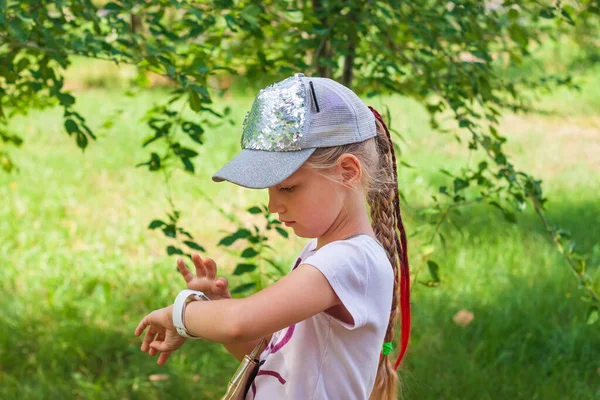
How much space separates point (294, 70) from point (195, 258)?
110 cm

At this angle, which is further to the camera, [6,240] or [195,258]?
[6,240]

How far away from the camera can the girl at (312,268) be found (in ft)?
4.24

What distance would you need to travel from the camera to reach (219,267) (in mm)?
4281

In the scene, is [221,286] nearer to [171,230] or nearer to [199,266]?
[199,266]

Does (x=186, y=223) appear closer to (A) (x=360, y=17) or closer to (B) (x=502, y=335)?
(B) (x=502, y=335)

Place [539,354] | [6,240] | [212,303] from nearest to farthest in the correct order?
[212,303] < [539,354] < [6,240]

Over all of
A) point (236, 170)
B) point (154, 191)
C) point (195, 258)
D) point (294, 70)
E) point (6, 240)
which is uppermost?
point (236, 170)

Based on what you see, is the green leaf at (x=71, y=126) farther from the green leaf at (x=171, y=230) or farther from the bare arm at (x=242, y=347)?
the bare arm at (x=242, y=347)

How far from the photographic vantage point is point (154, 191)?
5414mm

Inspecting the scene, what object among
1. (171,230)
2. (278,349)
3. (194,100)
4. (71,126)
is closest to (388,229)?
(278,349)

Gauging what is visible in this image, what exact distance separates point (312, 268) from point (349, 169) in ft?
0.70

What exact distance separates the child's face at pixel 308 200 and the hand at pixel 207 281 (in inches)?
6.9

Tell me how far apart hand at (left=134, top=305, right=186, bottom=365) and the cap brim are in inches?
11.2

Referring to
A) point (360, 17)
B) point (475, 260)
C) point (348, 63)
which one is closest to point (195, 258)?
point (360, 17)
